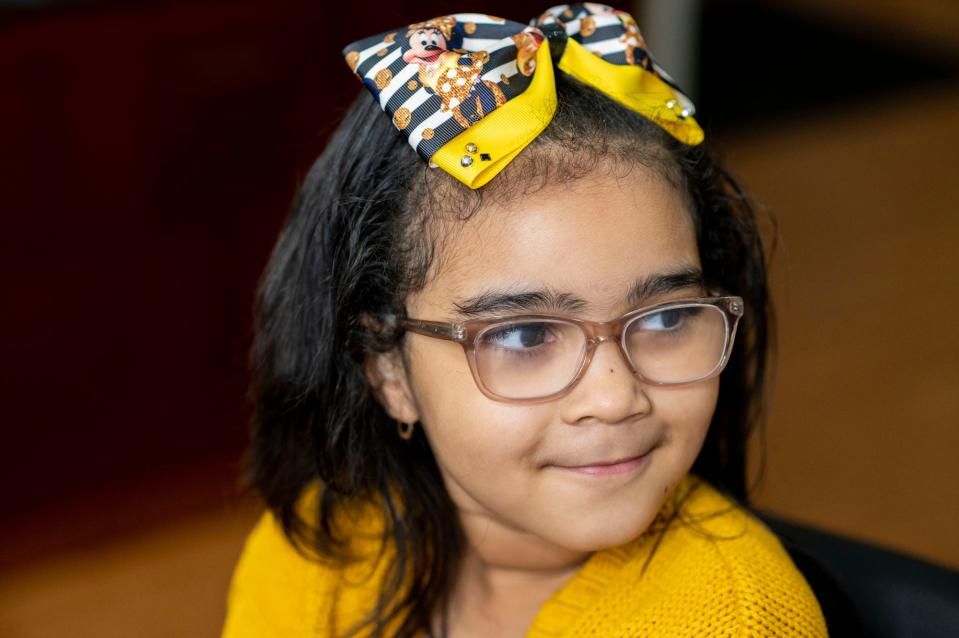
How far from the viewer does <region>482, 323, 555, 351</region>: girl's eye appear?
104 cm

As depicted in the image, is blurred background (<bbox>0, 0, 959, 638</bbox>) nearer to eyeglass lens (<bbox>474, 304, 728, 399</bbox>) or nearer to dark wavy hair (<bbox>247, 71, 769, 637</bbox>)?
dark wavy hair (<bbox>247, 71, 769, 637</bbox>)

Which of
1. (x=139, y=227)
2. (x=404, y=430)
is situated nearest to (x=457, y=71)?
(x=404, y=430)

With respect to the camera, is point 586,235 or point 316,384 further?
point 316,384

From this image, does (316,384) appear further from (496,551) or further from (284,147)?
(284,147)

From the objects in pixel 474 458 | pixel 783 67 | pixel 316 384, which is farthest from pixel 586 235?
pixel 783 67

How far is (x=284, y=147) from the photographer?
254 cm

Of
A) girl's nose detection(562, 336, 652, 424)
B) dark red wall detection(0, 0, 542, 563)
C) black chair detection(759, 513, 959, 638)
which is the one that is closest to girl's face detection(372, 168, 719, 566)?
girl's nose detection(562, 336, 652, 424)

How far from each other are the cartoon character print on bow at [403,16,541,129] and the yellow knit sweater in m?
0.42

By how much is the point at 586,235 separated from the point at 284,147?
1.62 metres

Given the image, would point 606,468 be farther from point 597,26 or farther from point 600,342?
point 597,26

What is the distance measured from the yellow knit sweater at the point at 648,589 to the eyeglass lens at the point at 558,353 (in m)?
0.18

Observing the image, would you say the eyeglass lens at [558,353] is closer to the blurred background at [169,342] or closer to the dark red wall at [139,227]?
the blurred background at [169,342]

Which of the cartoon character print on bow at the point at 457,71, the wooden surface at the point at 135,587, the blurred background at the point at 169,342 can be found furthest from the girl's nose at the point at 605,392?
the wooden surface at the point at 135,587

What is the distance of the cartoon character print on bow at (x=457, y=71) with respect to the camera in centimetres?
105
